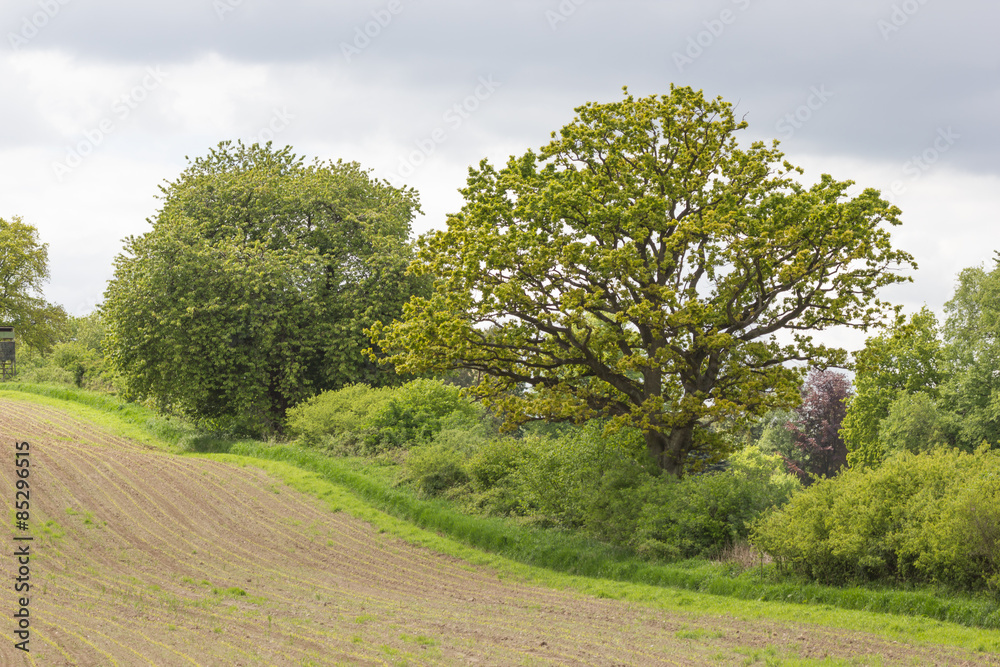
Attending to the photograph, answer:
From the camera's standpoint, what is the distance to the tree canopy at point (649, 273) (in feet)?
60.6

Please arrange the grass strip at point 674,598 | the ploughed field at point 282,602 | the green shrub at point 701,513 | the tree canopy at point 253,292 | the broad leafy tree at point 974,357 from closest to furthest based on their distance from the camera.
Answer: the ploughed field at point 282,602
the grass strip at point 674,598
the green shrub at point 701,513
the tree canopy at point 253,292
the broad leafy tree at point 974,357

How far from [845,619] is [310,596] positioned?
29.3 ft

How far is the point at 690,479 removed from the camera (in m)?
17.8

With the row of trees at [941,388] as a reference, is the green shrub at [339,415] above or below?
below

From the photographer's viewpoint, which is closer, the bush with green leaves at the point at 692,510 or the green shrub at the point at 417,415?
the bush with green leaves at the point at 692,510

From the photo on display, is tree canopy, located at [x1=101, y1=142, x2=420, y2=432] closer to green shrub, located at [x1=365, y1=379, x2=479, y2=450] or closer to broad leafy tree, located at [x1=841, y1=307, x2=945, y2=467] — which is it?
green shrub, located at [x1=365, y1=379, x2=479, y2=450]

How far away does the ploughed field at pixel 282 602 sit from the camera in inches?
432

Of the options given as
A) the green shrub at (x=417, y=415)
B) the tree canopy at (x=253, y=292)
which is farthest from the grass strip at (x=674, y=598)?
the tree canopy at (x=253, y=292)

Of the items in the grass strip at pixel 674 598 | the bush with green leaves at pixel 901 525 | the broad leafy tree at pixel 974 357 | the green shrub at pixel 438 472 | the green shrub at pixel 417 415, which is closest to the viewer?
the grass strip at pixel 674 598

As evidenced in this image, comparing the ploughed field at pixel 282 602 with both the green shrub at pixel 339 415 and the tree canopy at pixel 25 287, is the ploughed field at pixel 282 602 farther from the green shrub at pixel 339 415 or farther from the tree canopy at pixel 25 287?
the tree canopy at pixel 25 287

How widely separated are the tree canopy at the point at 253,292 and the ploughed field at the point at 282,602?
8090mm

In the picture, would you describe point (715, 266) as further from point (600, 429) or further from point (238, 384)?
point (238, 384)

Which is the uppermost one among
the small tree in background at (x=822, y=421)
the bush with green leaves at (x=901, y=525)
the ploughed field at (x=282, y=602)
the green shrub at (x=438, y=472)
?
the small tree in background at (x=822, y=421)

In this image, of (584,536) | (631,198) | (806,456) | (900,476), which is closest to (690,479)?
(584,536)
